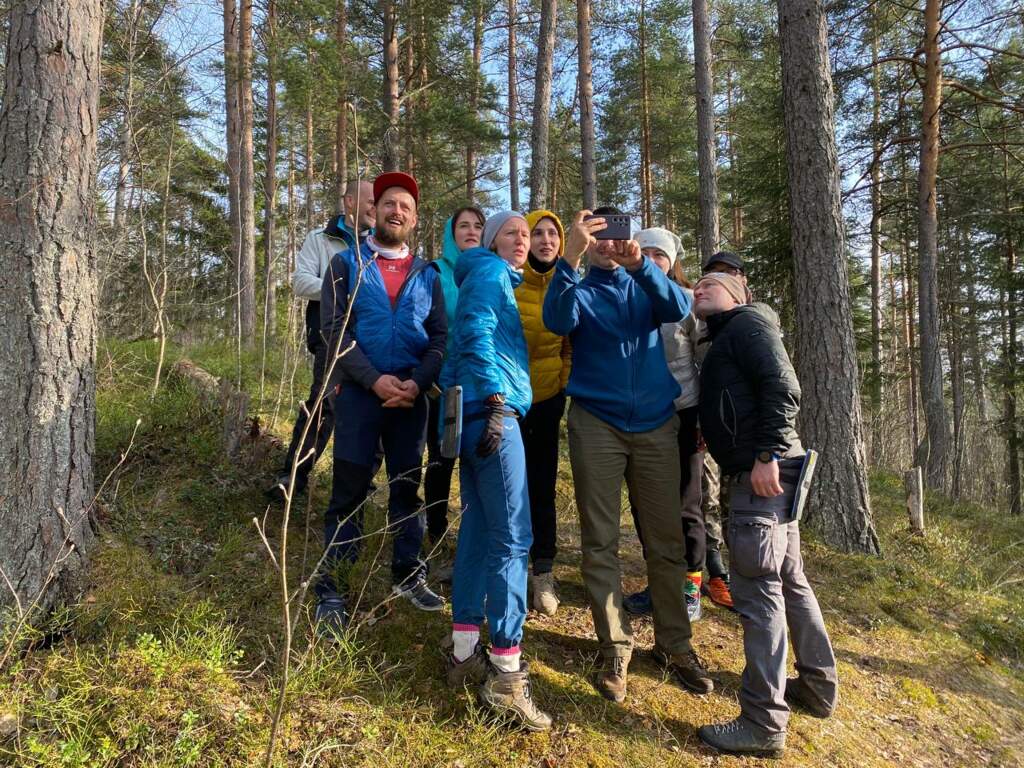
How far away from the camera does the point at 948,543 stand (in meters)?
5.48

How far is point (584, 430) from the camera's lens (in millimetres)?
2850

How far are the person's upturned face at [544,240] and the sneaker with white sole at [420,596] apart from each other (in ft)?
6.52

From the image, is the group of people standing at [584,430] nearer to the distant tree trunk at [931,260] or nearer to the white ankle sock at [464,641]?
the white ankle sock at [464,641]

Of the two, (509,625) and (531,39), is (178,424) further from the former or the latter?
(531,39)

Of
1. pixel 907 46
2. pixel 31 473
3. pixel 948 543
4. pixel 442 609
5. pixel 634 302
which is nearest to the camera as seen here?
pixel 31 473

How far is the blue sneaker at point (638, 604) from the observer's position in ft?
11.4

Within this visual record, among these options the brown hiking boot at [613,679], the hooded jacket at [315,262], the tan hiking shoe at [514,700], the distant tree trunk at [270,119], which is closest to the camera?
the tan hiking shoe at [514,700]

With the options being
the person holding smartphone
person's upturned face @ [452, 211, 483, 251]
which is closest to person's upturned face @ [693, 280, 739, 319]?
the person holding smartphone

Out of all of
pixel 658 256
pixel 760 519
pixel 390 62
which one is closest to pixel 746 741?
pixel 760 519

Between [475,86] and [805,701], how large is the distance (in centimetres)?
1149

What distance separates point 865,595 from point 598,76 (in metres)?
13.6

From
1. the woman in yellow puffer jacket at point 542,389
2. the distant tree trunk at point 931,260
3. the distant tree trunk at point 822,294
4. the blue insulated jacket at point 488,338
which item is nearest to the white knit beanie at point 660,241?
the woman in yellow puffer jacket at point 542,389

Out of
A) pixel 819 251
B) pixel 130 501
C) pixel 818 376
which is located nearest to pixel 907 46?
pixel 819 251

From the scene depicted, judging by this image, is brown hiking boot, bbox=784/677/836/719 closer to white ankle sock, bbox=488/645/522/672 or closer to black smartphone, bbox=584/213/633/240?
white ankle sock, bbox=488/645/522/672
